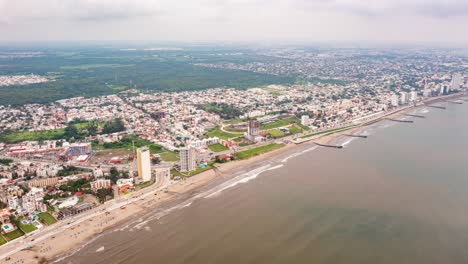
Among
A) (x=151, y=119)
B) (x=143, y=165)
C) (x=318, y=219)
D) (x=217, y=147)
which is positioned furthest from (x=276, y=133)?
(x=318, y=219)

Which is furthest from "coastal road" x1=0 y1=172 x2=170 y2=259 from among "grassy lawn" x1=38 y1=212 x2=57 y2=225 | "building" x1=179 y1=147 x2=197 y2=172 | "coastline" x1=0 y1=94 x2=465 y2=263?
"building" x1=179 y1=147 x2=197 y2=172

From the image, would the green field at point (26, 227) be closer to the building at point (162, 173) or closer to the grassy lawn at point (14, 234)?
the grassy lawn at point (14, 234)

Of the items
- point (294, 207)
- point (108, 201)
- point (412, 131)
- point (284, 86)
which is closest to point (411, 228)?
point (294, 207)

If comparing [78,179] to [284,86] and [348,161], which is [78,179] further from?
[284,86]

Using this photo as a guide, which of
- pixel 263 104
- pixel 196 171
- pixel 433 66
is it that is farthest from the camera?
pixel 433 66

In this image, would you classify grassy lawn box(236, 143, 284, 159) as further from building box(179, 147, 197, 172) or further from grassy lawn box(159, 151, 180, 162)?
grassy lawn box(159, 151, 180, 162)

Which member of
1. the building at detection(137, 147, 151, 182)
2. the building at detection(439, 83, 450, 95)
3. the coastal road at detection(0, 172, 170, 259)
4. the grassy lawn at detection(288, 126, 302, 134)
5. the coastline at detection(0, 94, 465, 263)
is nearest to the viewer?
the coastline at detection(0, 94, 465, 263)

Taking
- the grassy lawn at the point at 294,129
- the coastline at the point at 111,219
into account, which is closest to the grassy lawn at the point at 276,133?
the grassy lawn at the point at 294,129
